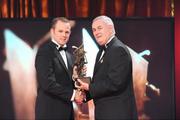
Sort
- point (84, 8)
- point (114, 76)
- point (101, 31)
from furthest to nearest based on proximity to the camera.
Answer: point (84, 8)
point (101, 31)
point (114, 76)

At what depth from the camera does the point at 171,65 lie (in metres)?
3.84

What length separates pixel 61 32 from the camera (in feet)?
12.6

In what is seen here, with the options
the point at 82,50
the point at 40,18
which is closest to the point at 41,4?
the point at 40,18

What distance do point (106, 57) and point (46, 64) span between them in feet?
1.58

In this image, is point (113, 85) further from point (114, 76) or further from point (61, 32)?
point (61, 32)

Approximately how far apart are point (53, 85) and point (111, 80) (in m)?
0.48

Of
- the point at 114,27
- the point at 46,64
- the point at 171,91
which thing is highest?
the point at 114,27

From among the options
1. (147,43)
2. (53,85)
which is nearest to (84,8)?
(147,43)

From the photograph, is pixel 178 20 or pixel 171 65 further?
pixel 178 20

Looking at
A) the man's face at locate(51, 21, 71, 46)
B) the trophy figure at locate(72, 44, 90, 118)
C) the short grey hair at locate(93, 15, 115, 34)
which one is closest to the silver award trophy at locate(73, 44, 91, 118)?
the trophy figure at locate(72, 44, 90, 118)

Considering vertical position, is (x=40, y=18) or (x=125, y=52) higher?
(x=40, y=18)

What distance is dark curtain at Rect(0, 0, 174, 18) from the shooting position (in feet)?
13.3

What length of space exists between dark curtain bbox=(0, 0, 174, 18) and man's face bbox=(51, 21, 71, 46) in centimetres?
24

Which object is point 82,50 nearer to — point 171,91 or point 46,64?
point 46,64
